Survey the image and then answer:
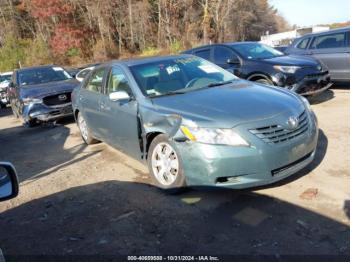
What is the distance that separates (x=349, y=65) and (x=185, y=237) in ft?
26.0

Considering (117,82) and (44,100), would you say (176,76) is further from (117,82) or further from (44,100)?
(44,100)

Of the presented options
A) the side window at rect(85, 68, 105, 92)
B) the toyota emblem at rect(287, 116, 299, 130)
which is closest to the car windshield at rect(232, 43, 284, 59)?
the side window at rect(85, 68, 105, 92)

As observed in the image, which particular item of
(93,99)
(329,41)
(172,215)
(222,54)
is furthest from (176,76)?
(329,41)

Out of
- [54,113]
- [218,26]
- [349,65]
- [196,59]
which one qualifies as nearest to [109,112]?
[196,59]

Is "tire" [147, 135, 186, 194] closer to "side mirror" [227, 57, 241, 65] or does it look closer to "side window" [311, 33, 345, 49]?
"side mirror" [227, 57, 241, 65]

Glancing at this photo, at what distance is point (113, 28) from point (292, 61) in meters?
35.8

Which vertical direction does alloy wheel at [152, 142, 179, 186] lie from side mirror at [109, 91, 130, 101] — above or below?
below

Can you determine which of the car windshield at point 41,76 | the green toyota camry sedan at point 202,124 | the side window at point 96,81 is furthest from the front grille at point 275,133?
the car windshield at point 41,76

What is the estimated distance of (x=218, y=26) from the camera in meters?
40.2

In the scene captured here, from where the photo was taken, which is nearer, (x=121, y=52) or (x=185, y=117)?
(x=185, y=117)

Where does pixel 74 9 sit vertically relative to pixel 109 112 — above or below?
above

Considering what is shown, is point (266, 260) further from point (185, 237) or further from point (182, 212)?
point (182, 212)

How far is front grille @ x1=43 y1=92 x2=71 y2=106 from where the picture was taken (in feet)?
33.0

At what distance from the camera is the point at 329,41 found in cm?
1034
